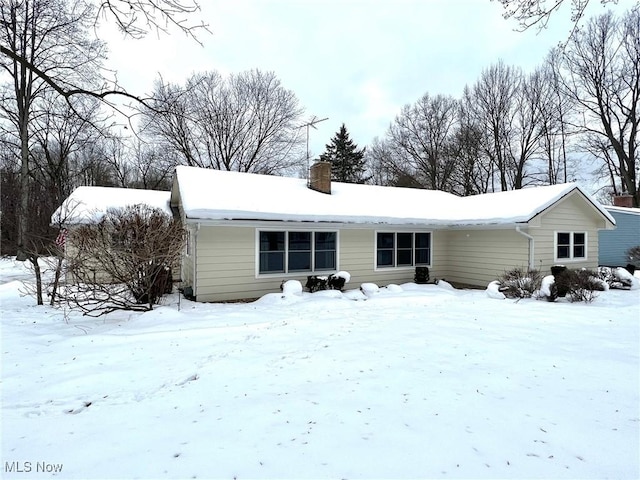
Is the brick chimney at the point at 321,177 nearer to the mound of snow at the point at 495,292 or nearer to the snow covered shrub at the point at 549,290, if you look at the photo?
the mound of snow at the point at 495,292

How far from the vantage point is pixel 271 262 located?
10414 millimetres

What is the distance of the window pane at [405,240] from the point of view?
12742 mm

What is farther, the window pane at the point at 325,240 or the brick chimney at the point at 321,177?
the brick chimney at the point at 321,177

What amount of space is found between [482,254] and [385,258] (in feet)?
11.8

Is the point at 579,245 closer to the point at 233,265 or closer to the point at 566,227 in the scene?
the point at 566,227

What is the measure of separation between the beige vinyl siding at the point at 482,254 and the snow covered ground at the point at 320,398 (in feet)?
16.6

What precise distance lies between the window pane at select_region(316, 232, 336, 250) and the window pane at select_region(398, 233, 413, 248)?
2876 millimetres

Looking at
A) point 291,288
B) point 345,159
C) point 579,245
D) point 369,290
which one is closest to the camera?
point 291,288

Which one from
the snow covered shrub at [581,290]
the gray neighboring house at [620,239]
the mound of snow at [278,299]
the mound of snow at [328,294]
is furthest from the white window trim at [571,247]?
the mound of snow at [278,299]

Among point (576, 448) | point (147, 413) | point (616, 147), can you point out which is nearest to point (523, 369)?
point (576, 448)

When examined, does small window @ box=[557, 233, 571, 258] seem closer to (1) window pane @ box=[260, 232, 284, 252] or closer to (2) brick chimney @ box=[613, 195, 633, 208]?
(1) window pane @ box=[260, 232, 284, 252]

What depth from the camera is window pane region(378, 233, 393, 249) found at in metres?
12.3

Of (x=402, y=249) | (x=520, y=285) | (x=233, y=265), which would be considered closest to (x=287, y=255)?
(x=233, y=265)

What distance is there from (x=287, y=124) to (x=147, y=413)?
2865 centimetres
